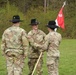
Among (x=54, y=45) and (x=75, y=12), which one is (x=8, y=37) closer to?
(x=54, y=45)

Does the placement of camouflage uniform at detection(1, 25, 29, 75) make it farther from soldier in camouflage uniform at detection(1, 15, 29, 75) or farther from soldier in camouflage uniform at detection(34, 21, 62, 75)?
soldier in camouflage uniform at detection(34, 21, 62, 75)

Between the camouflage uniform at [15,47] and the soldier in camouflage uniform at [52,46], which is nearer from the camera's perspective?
the camouflage uniform at [15,47]

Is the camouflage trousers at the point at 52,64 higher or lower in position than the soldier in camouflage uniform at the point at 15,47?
lower

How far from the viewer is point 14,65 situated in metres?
10.7

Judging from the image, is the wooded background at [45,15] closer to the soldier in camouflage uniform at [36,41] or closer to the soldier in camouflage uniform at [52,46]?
the soldier in camouflage uniform at [36,41]

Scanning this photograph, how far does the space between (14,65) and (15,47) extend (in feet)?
1.63

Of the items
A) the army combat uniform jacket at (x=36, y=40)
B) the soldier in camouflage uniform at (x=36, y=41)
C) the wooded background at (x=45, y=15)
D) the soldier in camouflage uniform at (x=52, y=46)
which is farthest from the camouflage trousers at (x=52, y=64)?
the wooded background at (x=45, y=15)

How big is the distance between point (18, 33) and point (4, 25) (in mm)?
36693

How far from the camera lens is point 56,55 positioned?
447 inches

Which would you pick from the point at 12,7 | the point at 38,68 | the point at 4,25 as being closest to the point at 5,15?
the point at 4,25

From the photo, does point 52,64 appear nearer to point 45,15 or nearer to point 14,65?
point 14,65

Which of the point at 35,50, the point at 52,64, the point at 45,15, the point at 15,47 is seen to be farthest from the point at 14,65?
the point at 45,15

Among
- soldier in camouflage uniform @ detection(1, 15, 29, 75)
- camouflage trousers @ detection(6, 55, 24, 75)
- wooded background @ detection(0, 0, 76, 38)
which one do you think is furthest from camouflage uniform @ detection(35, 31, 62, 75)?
wooded background @ detection(0, 0, 76, 38)

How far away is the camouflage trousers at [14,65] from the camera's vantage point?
35.1 feet
